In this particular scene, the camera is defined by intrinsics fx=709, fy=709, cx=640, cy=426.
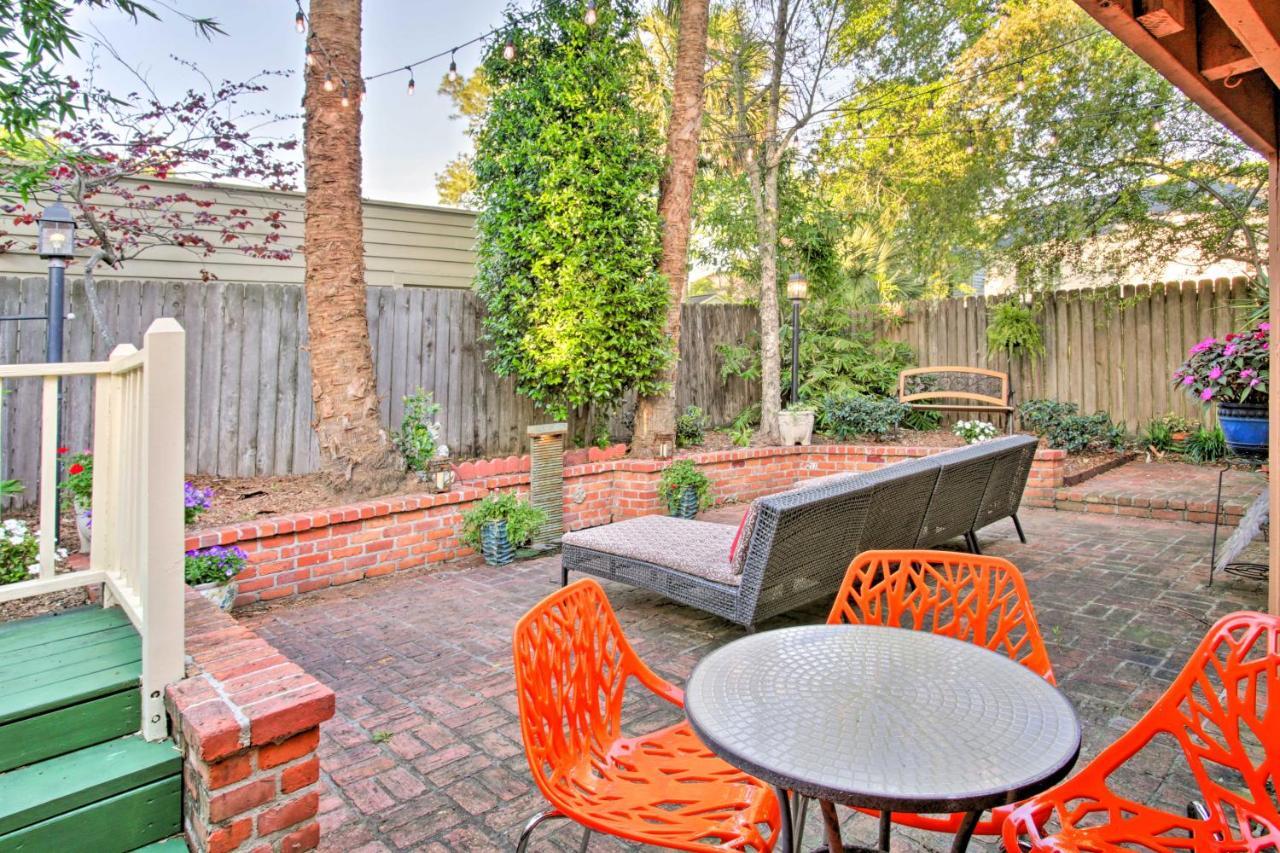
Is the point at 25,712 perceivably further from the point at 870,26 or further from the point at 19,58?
the point at 870,26

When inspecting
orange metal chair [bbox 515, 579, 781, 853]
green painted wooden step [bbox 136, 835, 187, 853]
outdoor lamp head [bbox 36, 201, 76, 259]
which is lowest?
green painted wooden step [bbox 136, 835, 187, 853]

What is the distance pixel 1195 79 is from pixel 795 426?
17.1 ft

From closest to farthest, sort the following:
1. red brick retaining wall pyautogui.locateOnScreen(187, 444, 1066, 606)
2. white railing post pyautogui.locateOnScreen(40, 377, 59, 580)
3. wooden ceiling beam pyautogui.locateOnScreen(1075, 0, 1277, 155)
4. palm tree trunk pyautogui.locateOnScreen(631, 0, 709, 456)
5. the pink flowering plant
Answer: wooden ceiling beam pyautogui.locateOnScreen(1075, 0, 1277, 155) → white railing post pyautogui.locateOnScreen(40, 377, 59, 580) → the pink flowering plant → red brick retaining wall pyautogui.locateOnScreen(187, 444, 1066, 606) → palm tree trunk pyautogui.locateOnScreen(631, 0, 709, 456)

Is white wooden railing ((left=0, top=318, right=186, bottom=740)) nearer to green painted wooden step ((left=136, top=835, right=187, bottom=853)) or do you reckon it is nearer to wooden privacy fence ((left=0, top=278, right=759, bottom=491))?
green painted wooden step ((left=136, top=835, right=187, bottom=853))

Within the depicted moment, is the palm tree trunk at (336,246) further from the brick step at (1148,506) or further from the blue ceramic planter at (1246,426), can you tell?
the brick step at (1148,506)

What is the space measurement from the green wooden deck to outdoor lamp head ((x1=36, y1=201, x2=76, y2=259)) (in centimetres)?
257

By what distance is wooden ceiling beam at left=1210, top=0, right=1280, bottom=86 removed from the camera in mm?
1676

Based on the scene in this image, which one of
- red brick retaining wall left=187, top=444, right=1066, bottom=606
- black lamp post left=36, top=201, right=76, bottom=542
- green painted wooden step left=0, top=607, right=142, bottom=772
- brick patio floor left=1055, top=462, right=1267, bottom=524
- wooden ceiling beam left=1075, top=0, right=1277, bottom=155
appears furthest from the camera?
brick patio floor left=1055, top=462, right=1267, bottom=524

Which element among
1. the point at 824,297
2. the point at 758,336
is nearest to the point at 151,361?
the point at 758,336

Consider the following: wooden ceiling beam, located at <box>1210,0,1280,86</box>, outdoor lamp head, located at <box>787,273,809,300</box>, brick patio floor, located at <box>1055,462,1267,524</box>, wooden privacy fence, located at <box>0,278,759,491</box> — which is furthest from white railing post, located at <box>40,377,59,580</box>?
brick patio floor, located at <box>1055,462,1267,524</box>

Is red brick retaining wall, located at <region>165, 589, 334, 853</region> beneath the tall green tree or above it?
beneath

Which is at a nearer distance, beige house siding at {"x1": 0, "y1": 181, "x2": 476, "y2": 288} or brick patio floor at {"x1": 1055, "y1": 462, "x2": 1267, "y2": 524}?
brick patio floor at {"x1": 1055, "y1": 462, "x2": 1267, "y2": 524}

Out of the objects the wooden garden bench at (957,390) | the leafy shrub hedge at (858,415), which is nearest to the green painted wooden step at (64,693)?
the leafy shrub hedge at (858,415)

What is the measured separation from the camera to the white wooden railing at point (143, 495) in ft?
5.41
